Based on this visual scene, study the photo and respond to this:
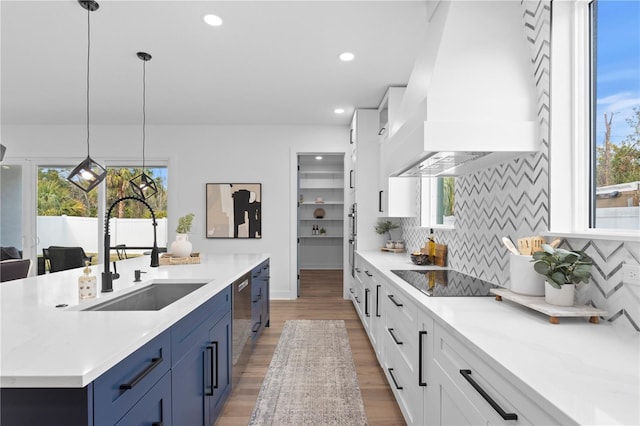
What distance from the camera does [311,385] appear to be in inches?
100

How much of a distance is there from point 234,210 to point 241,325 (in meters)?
3.22

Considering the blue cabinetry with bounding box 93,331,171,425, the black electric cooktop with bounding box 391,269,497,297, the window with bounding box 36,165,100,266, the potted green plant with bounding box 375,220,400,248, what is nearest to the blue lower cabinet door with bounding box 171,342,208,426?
the blue cabinetry with bounding box 93,331,171,425

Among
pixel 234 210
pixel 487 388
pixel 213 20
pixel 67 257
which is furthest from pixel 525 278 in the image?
pixel 67 257

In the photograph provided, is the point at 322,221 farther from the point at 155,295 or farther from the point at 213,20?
the point at 155,295

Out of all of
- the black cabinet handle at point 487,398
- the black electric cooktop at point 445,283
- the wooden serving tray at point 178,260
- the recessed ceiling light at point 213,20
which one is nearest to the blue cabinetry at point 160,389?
the wooden serving tray at point 178,260

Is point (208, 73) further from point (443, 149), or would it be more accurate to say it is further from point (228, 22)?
point (443, 149)

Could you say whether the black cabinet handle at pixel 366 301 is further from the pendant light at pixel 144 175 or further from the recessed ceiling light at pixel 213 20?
the recessed ceiling light at pixel 213 20

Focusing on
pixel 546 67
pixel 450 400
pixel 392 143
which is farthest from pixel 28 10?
pixel 450 400

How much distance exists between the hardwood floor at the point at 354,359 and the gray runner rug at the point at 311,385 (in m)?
0.06

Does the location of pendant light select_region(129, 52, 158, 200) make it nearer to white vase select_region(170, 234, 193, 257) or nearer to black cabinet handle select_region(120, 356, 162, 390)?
white vase select_region(170, 234, 193, 257)

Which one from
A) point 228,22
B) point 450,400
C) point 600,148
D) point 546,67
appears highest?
point 228,22

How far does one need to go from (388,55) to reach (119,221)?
502 centimetres

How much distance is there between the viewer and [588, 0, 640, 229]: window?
4.28ft

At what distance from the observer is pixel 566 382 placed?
0.80 meters
